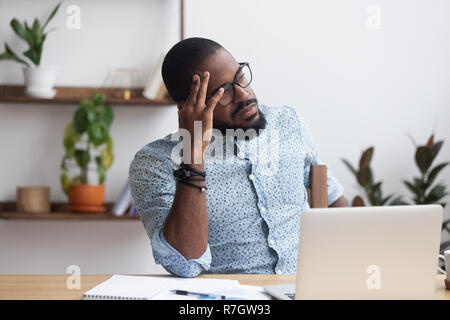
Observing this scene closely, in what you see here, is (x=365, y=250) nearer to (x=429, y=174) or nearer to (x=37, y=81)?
(x=429, y=174)

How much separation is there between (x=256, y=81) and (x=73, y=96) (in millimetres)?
908

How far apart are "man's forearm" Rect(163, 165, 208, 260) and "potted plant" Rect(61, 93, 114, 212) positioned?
1476 mm

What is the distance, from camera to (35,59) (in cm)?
292

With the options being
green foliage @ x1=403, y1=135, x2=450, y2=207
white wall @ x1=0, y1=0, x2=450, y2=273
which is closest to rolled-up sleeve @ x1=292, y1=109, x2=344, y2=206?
green foliage @ x1=403, y1=135, x2=450, y2=207

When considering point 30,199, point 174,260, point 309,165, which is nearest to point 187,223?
point 174,260

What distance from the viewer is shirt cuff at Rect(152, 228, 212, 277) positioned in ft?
4.64

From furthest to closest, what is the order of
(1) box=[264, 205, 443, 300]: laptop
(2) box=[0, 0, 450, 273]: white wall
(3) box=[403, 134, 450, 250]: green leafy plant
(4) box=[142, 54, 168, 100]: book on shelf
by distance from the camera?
(2) box=[0, 0, 450, 273]: white wall, (4) box=[142, 54, 168, 100]: book on shelf, (3) box=[403, 134, 450, 250]: green leafy plant, (1) box=[264, 205, 443, 300]: laptop

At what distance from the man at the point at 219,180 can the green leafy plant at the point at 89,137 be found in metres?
1.16

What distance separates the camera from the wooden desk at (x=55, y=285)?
1177 mm

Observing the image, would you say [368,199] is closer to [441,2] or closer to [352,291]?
[441,2]

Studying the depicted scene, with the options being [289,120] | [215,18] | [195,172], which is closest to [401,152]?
[215,18]

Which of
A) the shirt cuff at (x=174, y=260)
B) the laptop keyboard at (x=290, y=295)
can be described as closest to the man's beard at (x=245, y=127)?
the shirt cuff at (x=174, y=260)

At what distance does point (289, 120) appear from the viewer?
6.08 ft

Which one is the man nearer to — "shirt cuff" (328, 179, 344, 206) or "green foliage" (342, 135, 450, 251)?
"shirt cuff" (328, 179, 344, 206)
